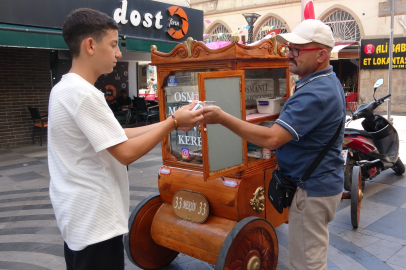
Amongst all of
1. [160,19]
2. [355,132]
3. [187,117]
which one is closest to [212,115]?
[187,117]

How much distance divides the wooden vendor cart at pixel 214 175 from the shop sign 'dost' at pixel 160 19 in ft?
21.3

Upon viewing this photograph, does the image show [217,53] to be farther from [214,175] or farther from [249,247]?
[249,247]

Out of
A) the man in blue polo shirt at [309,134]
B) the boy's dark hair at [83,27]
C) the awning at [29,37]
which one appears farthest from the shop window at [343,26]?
the boy's dark hair at [83,27]

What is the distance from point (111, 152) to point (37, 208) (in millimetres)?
4008

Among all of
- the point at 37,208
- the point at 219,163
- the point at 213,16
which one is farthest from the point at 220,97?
the point at 213,16

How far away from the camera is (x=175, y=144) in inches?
128

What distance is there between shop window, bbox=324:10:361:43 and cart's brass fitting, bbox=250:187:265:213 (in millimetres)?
16703

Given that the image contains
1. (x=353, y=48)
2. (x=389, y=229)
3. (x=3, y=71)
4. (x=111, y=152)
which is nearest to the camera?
(x=111, y=152)

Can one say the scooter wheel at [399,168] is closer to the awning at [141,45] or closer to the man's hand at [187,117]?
the man's hand at [187,117]

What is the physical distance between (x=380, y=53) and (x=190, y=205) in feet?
52.4

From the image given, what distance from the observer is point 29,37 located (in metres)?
7.18

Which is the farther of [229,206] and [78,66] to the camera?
[229,206]

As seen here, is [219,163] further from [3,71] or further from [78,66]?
[3,71]

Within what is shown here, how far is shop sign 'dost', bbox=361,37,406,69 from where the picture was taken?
15.5m
